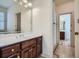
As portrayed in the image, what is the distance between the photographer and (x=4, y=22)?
2.57 m

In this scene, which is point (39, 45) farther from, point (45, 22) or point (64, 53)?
point (64, 53)

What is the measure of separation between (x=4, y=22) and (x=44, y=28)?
1.44 meters

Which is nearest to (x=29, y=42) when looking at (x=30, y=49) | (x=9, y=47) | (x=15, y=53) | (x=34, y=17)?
(x=30, y=49)

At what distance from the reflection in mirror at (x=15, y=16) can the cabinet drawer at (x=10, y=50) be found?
0.59 meters

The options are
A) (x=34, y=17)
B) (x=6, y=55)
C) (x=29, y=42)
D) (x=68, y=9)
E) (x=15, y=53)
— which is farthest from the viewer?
(x=68, y=9)

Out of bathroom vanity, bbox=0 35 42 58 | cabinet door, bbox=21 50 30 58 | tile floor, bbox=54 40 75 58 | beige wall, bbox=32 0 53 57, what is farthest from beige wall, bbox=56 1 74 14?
cabinet door, bbox=21 50 30 58

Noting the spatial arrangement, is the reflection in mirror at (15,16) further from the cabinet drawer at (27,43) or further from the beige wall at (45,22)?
the cabinet drawer at (27,43)

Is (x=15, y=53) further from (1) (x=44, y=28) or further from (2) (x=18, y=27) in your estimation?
(1) (x=44, y=28)

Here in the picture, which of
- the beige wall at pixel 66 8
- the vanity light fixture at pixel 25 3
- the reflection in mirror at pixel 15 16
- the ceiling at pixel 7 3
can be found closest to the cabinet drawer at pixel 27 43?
the reflection in mirror at pixel 15 16

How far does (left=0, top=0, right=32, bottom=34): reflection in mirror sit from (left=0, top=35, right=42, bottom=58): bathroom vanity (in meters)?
0.56

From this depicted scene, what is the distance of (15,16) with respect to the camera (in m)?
3.04

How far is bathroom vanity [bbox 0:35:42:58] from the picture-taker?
6.12 feet

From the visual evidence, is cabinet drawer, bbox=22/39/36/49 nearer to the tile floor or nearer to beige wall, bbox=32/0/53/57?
beige wall, bbox=32/0/53/57

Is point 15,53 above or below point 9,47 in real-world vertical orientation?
below
